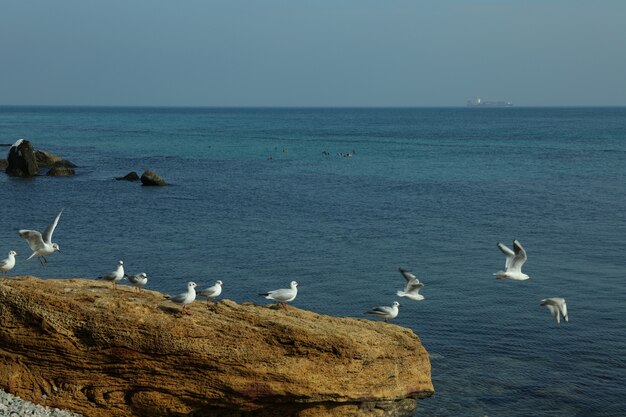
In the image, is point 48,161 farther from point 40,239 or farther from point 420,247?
point 40,239

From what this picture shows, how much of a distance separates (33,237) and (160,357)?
6573 mm

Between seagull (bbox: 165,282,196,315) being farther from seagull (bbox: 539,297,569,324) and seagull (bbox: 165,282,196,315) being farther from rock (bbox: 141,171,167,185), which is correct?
rock (bbox: 141,171,167,185)

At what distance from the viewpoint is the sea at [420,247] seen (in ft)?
Answer: 79.3

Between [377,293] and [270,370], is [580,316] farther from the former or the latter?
[270,370]

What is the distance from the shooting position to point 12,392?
656 inches

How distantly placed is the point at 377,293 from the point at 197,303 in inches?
564

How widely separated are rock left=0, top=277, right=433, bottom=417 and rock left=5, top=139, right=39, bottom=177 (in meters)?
59.8

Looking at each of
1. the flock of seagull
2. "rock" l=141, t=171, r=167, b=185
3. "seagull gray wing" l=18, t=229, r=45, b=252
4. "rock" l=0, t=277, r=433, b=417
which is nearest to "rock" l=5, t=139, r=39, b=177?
"rock" l=141, t=171, r=167, b=185

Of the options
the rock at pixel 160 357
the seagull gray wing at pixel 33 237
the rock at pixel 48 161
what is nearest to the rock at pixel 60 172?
the rock at pixel 48 161

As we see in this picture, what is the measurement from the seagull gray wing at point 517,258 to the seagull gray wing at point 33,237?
1334cm

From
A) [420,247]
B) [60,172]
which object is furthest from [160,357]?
[60,172]

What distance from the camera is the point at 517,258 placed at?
24000 mm

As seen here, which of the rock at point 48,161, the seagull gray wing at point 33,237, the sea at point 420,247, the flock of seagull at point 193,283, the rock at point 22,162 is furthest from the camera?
the rock at point 48,161

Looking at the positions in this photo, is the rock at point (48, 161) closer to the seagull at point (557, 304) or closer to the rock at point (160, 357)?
the seagull at point (557, 304)
